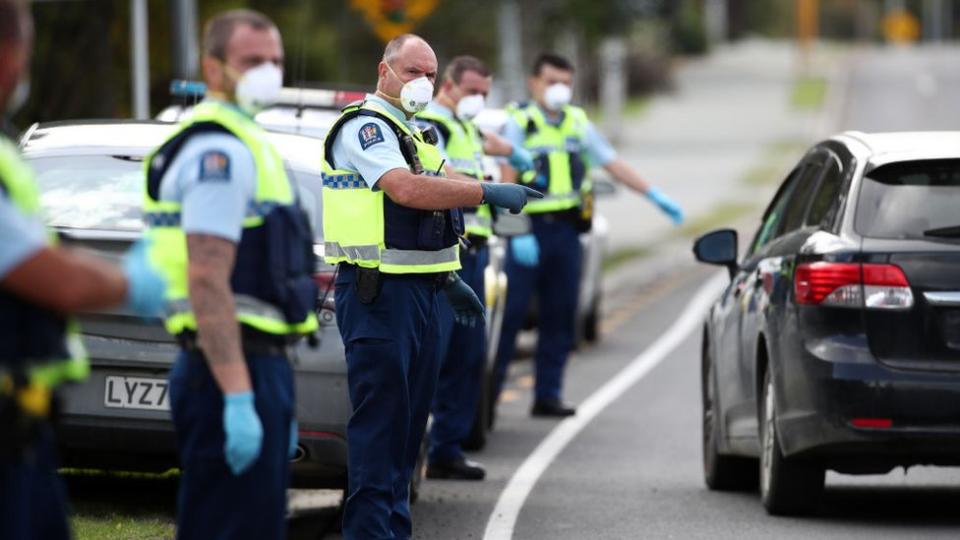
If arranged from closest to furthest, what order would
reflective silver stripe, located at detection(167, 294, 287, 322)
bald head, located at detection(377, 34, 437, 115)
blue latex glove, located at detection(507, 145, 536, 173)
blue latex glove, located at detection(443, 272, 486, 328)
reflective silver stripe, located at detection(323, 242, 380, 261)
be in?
reflective silver stripe, located at detection(167, 294, 287, 322)
reflective silver stripe, located at detection(323, 242, 380, 261)
bald head, located at detection(377, 34, 437, 115)
blue latex glove, located at detection(443, 272, 486, 328)
blue latex glove, located at detection(507, 145, 536, 173)

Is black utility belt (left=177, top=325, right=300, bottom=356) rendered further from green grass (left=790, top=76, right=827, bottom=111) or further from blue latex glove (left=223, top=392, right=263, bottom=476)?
green grass (left=790, top=76, right=827, bottom=111)

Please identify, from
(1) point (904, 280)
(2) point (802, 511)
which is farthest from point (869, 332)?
(2) point (802, 511)

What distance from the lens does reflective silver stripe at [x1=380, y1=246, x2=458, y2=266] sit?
803 centimetres

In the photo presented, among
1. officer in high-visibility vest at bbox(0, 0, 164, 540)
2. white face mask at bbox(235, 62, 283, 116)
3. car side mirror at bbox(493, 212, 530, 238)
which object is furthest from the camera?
car side mirror at bbox(493, 212, 530, 238)

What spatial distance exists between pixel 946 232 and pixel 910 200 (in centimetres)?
24

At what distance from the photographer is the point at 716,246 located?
33.9ft

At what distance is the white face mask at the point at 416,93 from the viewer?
8.05 meters

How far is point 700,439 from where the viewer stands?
13.0m

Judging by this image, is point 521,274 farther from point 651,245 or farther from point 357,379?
point 651,245

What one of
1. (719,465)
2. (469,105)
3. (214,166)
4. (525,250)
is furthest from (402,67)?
(525,250)

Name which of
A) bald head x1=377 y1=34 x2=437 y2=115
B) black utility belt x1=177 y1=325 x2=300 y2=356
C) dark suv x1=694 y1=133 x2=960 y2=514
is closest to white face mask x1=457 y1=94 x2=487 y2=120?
dark suv x1=694 y1=133 x2=960 y2=514

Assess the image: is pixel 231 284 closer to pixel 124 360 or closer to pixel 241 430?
pixel 241 430

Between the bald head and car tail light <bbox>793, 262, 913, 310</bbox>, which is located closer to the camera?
the bald head

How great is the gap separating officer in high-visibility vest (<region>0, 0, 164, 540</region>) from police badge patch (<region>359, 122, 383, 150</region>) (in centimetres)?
305
